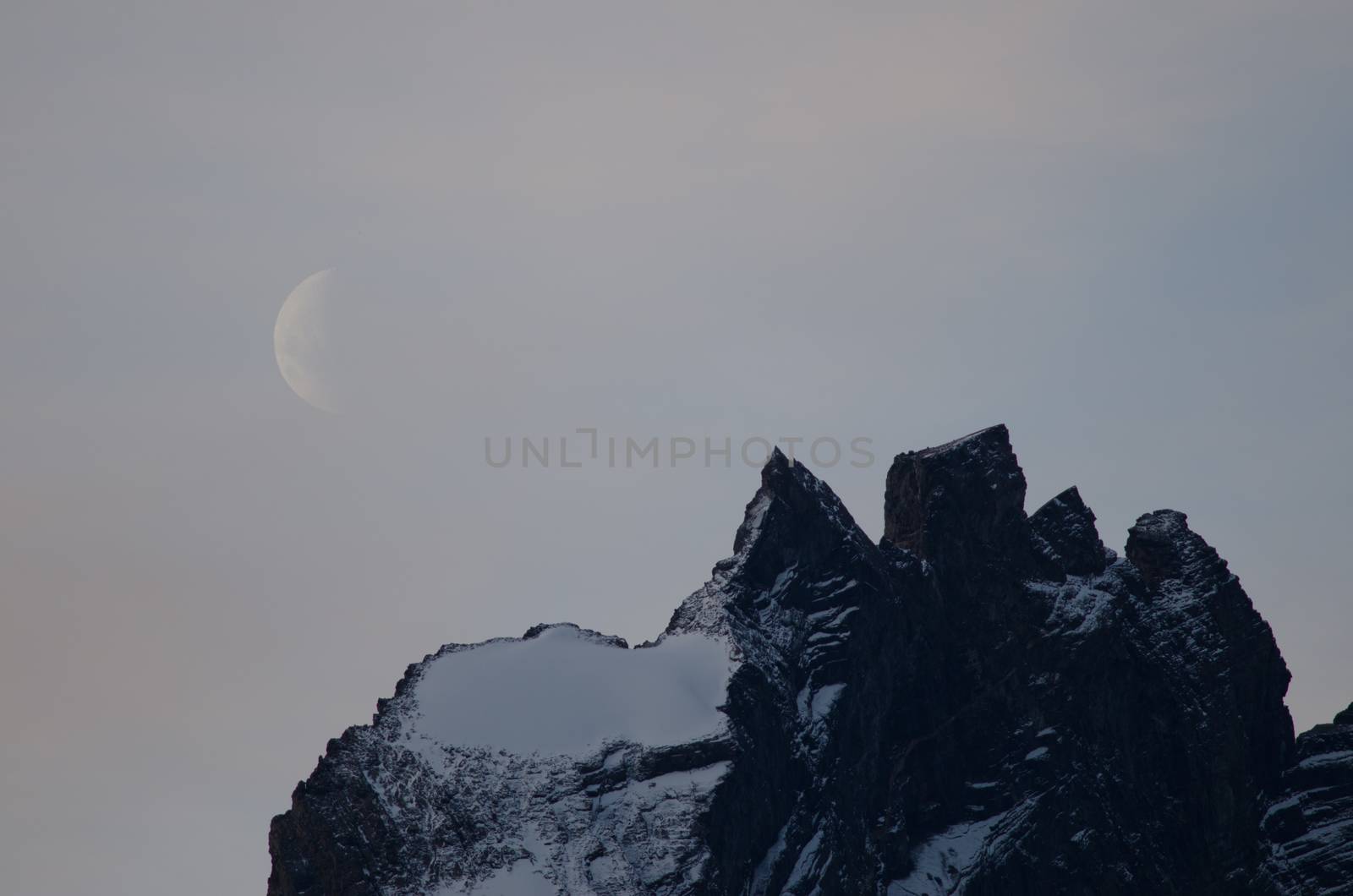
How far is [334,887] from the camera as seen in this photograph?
199 meters

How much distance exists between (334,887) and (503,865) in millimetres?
12211

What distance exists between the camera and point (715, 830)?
199 metres

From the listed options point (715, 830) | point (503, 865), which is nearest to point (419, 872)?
point (503, 865)

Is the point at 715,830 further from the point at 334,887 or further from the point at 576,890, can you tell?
the point at 334,887

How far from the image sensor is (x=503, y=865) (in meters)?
197

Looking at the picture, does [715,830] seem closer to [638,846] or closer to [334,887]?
[638,846]

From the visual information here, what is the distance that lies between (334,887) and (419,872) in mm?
6370

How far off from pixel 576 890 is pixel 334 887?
17619 mm

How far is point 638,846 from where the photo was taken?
197 meters

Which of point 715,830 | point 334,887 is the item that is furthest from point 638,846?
point 334,887

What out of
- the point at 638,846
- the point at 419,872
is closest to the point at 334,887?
the point at 419,872

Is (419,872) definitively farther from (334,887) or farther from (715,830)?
(715,830)

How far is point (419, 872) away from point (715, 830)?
20592 millimetres

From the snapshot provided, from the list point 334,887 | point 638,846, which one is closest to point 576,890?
point 638,846
